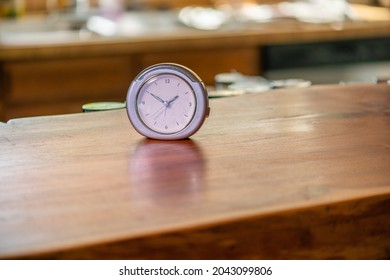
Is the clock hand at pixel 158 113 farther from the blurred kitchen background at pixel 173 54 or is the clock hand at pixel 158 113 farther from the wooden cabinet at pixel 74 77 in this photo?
the wooden cabinet at pixel 74 77

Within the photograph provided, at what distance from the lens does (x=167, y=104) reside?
1.49 meters

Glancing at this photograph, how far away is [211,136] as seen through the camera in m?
1.48

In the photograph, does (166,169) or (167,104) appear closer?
(166,169)

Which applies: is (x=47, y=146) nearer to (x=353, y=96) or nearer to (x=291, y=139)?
(x=291, y=139)

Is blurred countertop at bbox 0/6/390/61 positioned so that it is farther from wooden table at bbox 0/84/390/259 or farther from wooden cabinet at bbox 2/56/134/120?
wooden table at bbox 0/84/390/259

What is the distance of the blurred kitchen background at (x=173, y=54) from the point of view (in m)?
3.51

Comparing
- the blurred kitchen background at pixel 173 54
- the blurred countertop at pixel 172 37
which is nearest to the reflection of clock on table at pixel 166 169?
the blurred kitchen background at pixel 173 54

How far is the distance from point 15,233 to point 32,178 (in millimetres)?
237

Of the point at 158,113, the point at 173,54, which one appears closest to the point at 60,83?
the point at 173,54

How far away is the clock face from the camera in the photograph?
1.47m

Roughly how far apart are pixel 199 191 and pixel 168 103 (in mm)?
385

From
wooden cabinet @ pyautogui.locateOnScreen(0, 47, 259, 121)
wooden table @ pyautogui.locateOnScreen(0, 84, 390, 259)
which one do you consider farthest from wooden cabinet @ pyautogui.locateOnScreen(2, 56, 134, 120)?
wooden table @ pyautogui.locateOnScreen(0, 84, 390, 259)

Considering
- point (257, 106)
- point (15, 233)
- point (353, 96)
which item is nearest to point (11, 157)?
point (15, 233)

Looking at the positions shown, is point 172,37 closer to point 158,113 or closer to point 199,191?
point 158,113
